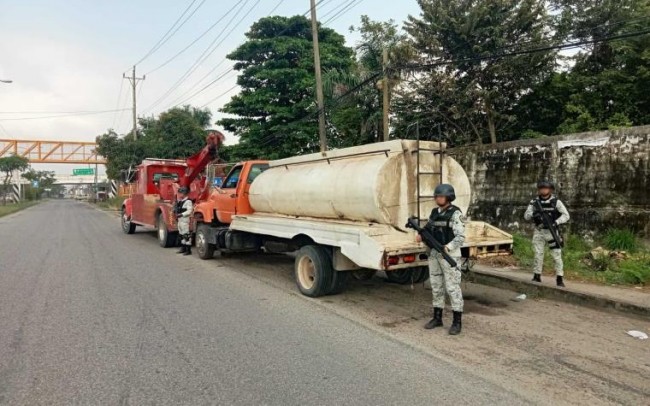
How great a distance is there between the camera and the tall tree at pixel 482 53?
16797mm

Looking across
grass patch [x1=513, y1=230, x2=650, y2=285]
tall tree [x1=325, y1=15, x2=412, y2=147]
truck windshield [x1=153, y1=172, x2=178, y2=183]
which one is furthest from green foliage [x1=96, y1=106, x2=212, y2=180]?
grass patch [x1=513, y1=230, x2=650, y2=285]

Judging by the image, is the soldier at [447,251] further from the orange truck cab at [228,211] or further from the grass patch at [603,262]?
the orange truck cab at [228,211]

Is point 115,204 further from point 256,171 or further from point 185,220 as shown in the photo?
point 256,171

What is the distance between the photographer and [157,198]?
1414 cm

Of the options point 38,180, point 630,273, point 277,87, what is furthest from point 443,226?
point 38,180

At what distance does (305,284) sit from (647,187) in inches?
250

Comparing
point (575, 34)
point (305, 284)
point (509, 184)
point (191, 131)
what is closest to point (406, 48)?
point (575, 34)

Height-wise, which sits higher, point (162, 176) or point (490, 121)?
point (490, 121)

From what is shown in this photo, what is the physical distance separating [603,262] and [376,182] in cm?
447

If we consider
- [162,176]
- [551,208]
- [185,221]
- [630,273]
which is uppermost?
[162,176]

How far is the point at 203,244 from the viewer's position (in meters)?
10.5

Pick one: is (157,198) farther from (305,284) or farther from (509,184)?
(509,184)

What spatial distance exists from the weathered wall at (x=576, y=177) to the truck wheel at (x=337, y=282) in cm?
549

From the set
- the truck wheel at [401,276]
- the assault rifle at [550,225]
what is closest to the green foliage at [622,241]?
the assault rifle at [550,225]
